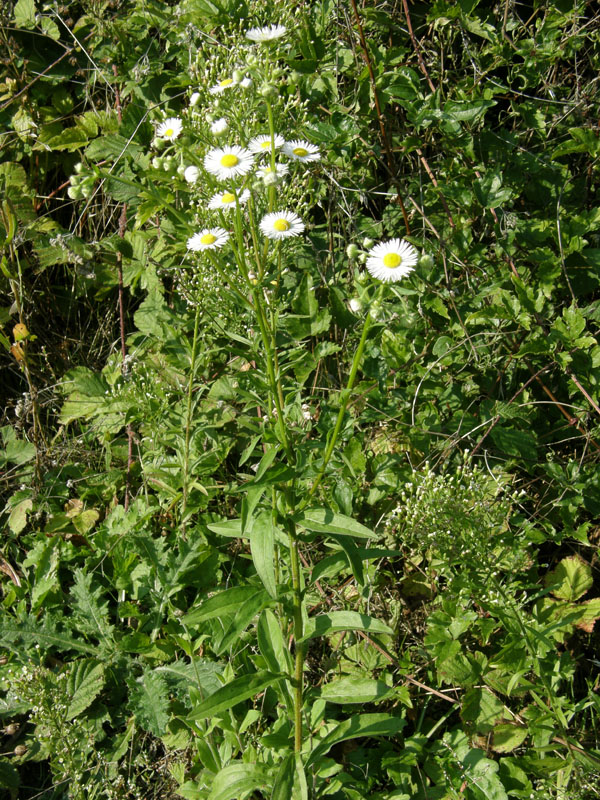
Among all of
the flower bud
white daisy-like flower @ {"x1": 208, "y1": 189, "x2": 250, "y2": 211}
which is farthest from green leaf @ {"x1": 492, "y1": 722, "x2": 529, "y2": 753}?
the flower bud

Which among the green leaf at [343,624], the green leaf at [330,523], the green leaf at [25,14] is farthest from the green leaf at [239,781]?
the green leaf at [25,14]

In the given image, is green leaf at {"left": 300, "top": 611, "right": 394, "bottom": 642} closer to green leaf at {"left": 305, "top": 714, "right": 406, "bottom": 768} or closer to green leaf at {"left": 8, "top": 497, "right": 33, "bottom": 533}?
green leaf at {"left": 305, "top": 714, "right": 406, "bottom": 768}

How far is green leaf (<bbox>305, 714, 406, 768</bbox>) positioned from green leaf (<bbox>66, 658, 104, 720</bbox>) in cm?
82

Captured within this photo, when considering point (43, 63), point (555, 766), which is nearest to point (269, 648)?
point (555, 766)

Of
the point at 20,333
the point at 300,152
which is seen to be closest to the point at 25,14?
the point at 20,333

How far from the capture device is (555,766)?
5.82 ft

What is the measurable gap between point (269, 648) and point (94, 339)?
2.10 meters

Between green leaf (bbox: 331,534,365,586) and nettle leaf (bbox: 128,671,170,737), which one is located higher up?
green leaf (bbox: 331,534,365,586)

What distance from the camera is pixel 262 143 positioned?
1864 mm

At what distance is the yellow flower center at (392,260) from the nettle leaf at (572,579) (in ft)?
3.99

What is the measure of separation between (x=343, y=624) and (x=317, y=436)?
1.21m

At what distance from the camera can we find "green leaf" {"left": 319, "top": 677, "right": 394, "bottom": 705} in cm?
160

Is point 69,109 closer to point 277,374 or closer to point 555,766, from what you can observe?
point 277,374

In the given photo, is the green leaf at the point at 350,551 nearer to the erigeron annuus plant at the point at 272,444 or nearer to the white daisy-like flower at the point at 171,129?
the erigeron annuus plant at the point at 272,444
